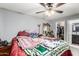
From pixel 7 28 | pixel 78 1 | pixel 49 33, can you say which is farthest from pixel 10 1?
pixel 78 1

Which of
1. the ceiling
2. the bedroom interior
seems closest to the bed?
the bedroom interior

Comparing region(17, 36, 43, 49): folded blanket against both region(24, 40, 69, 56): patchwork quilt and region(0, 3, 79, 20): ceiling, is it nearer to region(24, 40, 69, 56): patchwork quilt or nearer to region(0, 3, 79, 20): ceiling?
region(24, 40, 69, 56): patchwork quilt

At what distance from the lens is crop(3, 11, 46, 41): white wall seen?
1.24 meters

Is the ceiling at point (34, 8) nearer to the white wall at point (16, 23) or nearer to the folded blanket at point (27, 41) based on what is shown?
the white wall at point (16, 23)

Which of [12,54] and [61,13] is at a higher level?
[61,13]

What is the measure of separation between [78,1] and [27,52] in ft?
2.33

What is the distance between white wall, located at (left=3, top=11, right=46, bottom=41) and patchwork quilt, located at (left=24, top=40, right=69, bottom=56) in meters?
0.20

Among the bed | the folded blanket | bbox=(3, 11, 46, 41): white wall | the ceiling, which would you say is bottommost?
the bed

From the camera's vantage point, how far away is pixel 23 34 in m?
1.29

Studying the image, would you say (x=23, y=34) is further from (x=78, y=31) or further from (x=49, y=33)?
(x=78, y=31)

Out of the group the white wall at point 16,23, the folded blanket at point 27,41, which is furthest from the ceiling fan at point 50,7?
the folded blanket at point 27,41

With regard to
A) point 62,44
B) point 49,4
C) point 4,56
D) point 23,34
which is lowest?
point 4,56

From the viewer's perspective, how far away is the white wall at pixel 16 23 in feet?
4.06

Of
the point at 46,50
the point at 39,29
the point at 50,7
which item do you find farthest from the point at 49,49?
the point at 50,7
